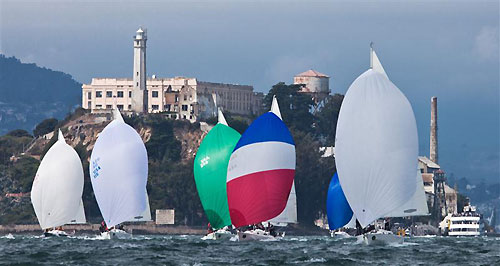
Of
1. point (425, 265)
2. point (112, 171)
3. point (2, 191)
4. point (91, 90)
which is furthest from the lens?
point (91, 90)

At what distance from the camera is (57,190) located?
94938 millimetres

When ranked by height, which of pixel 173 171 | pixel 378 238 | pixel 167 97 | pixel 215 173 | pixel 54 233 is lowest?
pixel 378 238

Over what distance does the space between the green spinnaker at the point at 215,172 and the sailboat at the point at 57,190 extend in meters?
12.5

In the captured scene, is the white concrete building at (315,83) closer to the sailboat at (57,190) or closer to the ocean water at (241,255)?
the sailboat at (57,190)

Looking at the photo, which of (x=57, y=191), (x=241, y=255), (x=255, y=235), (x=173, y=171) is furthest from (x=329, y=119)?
(x=241, y=255)

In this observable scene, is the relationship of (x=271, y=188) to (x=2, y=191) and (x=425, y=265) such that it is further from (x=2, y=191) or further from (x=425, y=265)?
(x=2, y=191)

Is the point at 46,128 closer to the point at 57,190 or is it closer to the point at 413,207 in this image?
the point at 57,190

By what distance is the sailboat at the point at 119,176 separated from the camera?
8350 cm

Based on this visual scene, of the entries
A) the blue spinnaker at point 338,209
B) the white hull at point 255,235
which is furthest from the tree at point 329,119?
the white hull at point 255,235

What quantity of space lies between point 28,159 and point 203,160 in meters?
68.5

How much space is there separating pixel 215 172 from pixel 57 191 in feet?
48.5

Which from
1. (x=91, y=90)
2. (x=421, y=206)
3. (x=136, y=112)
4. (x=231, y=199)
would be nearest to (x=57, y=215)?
(x=231, y=199)

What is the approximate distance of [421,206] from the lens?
2982 inches

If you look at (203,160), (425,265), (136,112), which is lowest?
(425,265)
